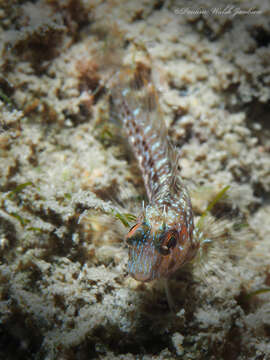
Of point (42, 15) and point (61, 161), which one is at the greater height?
point (42, 15)

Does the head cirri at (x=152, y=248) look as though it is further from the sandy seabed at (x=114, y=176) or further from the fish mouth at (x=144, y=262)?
the sandy seabed at (x=114, y=176)

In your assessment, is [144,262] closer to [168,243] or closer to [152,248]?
[152,248]

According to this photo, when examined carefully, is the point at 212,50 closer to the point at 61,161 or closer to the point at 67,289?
the point at 61,161

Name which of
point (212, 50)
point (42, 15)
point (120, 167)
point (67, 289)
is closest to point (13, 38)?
point (42, 15)

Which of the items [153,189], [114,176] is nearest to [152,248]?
[153,189]

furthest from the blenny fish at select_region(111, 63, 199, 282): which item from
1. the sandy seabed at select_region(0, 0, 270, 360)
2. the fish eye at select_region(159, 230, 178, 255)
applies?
the sandy seabed at select_region(0, 0, 270, 360)

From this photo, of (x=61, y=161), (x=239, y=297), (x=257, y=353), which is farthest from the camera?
(x=61, y=161)

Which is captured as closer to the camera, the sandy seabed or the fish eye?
the fish eye

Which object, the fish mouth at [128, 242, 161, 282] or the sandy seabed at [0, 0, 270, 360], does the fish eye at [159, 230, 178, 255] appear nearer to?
the fish mouth at [128, 242, 161, 282]

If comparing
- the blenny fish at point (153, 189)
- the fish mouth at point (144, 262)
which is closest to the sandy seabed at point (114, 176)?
the blenny fish at point (153, 189)
